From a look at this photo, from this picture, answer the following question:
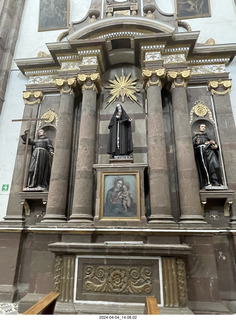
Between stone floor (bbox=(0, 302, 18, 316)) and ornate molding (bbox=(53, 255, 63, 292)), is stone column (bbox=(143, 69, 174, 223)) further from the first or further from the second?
stone floor (bbox=(0, 302, 18, 316))

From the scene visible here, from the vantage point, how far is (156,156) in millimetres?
6922

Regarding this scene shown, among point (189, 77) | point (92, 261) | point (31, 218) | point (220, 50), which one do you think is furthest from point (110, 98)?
point (92, 261)

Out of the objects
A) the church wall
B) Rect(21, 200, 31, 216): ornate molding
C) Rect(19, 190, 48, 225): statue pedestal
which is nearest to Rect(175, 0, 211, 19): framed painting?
the church wall

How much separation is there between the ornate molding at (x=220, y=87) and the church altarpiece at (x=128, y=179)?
32 millimetres

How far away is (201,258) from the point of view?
5914mm

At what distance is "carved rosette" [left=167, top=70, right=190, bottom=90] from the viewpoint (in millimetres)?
7781

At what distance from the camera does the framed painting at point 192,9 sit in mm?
9727

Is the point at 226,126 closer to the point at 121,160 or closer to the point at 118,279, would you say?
the point at 121,160

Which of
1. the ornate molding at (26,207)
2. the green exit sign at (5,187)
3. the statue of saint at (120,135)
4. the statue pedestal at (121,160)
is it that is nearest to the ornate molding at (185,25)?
the statue of saint at (120,135)

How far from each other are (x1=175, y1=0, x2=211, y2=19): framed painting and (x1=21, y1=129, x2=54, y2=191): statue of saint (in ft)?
24.5

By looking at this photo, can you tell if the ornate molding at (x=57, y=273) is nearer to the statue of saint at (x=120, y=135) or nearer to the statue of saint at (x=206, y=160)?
the statue of saint at (x=120, y=135)

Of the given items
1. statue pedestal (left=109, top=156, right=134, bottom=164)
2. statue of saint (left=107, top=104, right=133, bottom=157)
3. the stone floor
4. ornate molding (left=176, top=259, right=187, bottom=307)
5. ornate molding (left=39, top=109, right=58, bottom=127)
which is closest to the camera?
ornate molding (left=176, top=259, right=187, bottom=307)

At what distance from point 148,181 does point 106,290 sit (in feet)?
10.5

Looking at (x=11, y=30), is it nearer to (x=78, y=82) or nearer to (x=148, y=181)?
(x=78, y=82)
